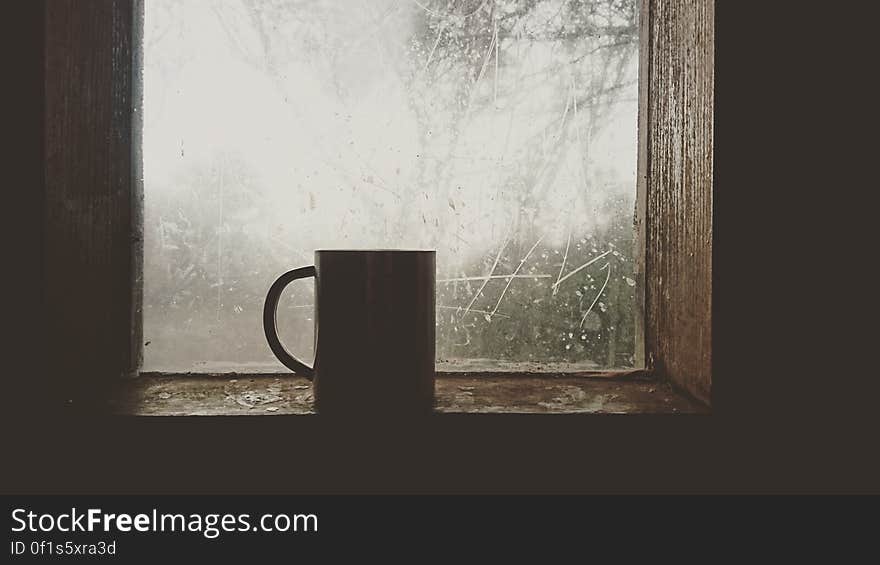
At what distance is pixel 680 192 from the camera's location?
0.76 meters

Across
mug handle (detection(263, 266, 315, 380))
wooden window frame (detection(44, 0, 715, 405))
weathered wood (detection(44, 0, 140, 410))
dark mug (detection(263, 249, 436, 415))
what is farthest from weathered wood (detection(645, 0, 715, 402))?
weathered wood (detection(44, 0, 140, 410))

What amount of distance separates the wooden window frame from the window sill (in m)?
0.03

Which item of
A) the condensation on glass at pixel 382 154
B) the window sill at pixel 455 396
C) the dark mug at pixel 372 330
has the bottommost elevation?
the window sill at pixel 455 396

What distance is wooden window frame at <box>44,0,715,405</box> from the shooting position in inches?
27.2

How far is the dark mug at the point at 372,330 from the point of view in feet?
2.19

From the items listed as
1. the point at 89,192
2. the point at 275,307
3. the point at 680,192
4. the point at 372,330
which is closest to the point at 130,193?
the point at 89,192

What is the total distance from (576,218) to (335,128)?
308 millimetres

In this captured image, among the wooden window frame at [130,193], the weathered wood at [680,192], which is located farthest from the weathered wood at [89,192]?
the weathered wood at [680,192]

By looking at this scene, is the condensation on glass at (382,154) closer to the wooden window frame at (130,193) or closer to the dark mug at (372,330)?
the wooden window frame at (130,193)

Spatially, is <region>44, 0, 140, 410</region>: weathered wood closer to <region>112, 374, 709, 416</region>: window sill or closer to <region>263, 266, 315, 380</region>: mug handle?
<region>112, 374, 709, 416</region>: window sill

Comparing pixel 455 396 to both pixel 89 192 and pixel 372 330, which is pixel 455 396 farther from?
pixel 89 192

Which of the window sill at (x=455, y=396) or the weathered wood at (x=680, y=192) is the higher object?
the weathered wood at (x=680, y=192)

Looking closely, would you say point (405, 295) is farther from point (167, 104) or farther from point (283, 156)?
point (167, 104)

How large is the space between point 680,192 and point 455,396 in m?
0.33
